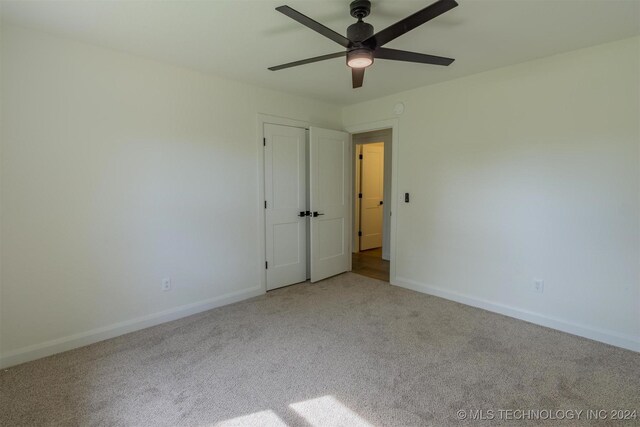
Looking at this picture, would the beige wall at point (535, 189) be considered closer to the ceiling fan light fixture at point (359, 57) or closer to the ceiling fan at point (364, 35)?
the ceiling fan at point (364, 35)

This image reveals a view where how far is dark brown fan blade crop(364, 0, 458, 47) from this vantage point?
1461mm

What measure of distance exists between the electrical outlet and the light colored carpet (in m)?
0.34

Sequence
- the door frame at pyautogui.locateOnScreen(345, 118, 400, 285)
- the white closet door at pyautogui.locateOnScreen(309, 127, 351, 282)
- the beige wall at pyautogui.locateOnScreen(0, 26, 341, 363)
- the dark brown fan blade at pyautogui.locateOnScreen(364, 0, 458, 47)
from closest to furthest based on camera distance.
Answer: the dark brown fan blade at pyautogui.locateOnScreen(364, 0, 458, 47) → the beige wall at pyautogui.locateOnScreen(0, 26, 341, 363) → the door frame at pyautogui.locateOnScreen(345, 118, 400, 285) → the white closet door at pyautogui.locateOnScreen(309, 127, 351, 282)

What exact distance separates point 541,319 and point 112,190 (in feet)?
13.0

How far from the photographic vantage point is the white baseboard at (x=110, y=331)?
2275mm

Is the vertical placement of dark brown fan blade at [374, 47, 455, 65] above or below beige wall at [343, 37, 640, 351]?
above

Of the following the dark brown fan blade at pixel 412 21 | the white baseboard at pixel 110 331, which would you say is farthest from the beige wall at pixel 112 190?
the dark brown fan blade at pixel 412 21

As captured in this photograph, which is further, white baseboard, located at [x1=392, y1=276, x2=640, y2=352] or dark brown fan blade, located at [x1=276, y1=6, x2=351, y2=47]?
white baseboard, located at [x1=392, y1=276, x2=640, y2=352]

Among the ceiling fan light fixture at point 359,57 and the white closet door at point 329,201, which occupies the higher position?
the ceiling fan light fixture at point 359,57

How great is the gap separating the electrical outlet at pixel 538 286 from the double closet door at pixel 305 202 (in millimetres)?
2314

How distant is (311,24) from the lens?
1.68m

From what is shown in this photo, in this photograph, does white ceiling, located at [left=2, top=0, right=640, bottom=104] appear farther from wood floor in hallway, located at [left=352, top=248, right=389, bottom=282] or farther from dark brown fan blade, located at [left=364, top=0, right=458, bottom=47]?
wood floor in hallway, located at [left=352, top=248, right=389, bottom=282]

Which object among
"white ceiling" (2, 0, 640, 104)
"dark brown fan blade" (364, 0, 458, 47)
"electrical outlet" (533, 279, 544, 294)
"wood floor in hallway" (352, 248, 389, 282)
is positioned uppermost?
"white ceiling" (2, 0, 640, 104)

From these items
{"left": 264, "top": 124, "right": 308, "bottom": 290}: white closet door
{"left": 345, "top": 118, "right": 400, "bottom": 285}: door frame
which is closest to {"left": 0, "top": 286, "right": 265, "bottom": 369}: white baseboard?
{"left": 264, "top": 124, "right": 308, "bottom": 290}: white closet door
